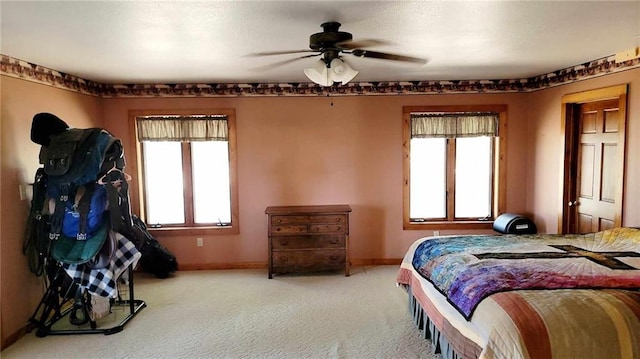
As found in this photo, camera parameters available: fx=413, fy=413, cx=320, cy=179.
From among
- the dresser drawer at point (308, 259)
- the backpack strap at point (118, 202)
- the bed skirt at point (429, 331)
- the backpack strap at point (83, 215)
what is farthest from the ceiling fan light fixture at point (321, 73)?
the dresser drawer at point (308, 259)

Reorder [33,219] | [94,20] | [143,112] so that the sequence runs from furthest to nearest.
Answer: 1. [143,112]
2. [33,219]
3. [94,20]

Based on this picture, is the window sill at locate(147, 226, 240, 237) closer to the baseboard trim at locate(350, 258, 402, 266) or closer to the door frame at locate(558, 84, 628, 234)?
the baseboard trim at locate(350, 258, 402, 266)

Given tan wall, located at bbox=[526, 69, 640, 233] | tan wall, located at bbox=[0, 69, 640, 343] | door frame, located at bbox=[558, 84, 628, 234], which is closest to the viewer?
tan wall, located at bbox=[526, 69, 640, 233]

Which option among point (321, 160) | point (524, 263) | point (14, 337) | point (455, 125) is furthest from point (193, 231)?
point (524, 263)

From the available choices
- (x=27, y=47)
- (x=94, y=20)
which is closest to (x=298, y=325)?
(x=94, y=20)

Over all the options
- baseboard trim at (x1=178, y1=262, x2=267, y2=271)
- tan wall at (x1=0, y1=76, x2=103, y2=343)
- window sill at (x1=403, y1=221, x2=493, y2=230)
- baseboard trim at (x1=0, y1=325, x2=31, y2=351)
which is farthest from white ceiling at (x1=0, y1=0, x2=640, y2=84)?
baseboard trim at (x1=178, y1=262, x2=267, y2=271)

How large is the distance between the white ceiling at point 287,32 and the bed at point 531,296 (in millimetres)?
1558

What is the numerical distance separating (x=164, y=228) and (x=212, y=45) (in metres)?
2.89

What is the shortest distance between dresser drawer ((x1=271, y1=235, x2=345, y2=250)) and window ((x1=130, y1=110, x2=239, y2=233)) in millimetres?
706

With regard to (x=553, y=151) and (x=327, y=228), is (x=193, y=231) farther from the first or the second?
(x=553, y=151)

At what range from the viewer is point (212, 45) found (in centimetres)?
303

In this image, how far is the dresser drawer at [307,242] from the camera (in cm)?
477

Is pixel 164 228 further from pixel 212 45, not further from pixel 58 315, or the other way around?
pixel 212 45

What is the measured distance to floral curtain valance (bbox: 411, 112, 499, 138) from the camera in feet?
16.9
